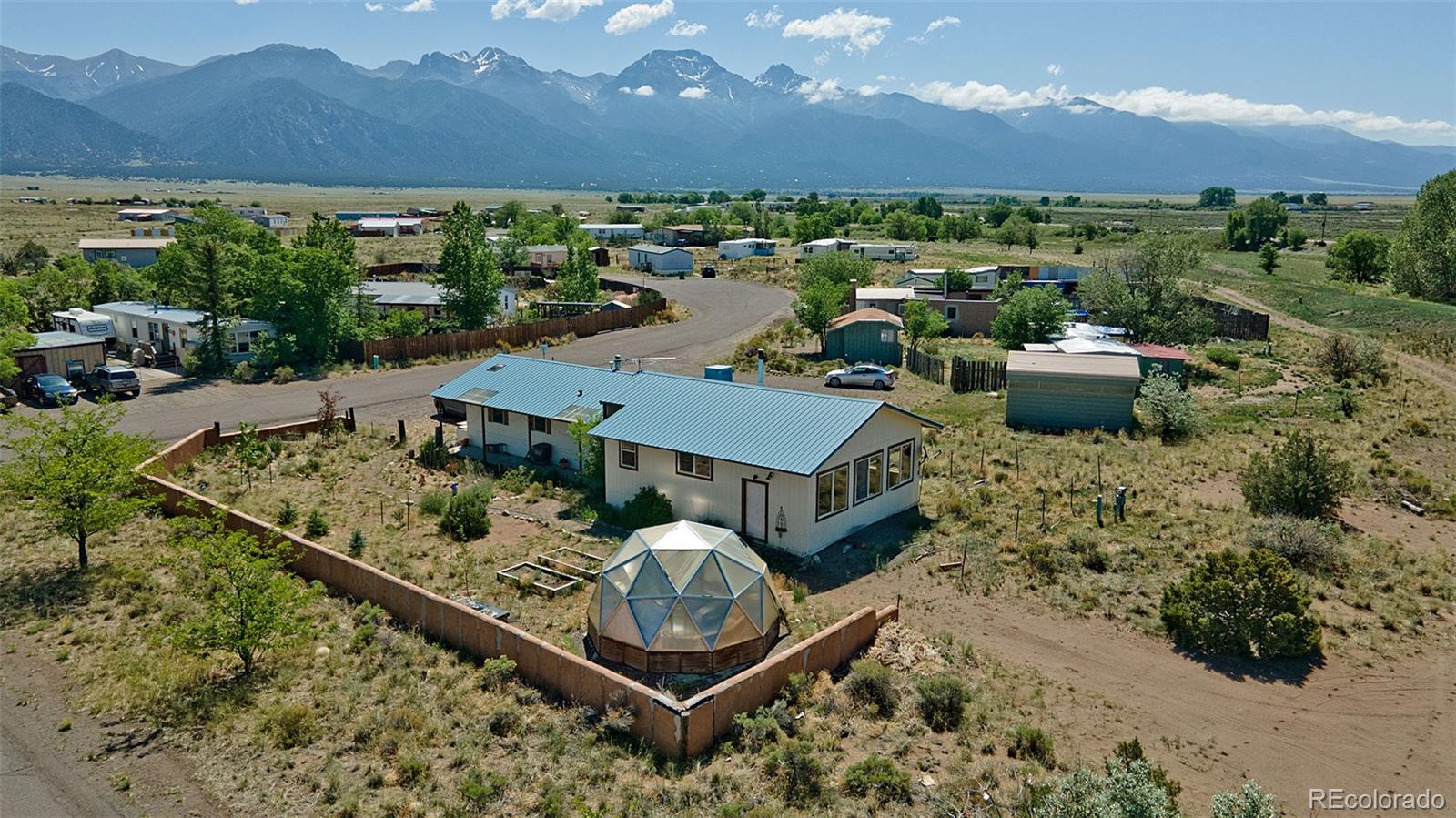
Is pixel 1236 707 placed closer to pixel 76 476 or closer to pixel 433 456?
pixel 76 476

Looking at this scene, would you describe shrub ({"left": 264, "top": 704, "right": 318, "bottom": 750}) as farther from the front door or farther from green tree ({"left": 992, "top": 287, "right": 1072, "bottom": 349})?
green tree ({"left": 992, "top": 287, "right": 1072, "bottom": 349})

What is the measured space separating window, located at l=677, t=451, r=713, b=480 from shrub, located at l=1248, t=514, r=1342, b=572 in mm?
12876

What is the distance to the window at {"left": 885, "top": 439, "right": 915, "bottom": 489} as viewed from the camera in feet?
84.5

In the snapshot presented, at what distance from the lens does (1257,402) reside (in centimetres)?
3869

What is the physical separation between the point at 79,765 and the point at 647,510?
13.5 m

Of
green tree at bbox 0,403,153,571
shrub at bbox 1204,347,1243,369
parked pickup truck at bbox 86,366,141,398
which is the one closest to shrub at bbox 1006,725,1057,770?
green tree at bbox 0,403,153,571

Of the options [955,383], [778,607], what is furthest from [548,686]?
[955,383]

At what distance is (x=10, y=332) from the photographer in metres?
36.3

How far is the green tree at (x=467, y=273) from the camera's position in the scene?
53.5 m

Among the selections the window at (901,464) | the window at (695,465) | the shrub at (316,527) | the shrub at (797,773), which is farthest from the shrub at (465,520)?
the shrub at (797,773)

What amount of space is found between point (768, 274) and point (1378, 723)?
249 ft

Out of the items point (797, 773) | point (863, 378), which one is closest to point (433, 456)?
point (863, 378)

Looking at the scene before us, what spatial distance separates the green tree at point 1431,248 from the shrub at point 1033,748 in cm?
7097

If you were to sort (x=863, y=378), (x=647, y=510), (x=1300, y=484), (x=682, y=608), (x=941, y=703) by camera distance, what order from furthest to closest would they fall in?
(x=863, y=378)
(x=647, y=510)
(x=1300, y=484)
(x=682, y=608)
(x=941, y=703)
